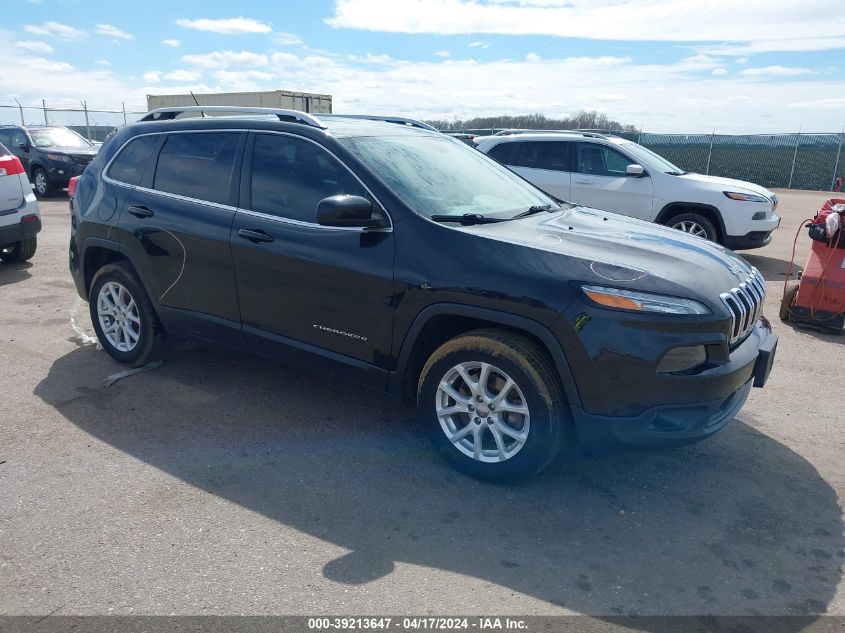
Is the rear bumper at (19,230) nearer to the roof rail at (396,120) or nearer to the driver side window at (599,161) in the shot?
the roof rail at (396,120)


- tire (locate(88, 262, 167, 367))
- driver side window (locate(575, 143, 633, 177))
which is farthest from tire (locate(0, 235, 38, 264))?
driver side window (locate(575, 143, 633, 177))

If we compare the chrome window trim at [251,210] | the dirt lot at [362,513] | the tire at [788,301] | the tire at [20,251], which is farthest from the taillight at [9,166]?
the tire at [788,301]

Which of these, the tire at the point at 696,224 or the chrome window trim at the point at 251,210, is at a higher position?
the chrome window trim at the point at 251,210

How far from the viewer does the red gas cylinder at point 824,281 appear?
248 inches

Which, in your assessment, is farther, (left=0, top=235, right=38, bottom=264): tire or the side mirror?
(left=0, top=235, right=38, bottom=264): tire

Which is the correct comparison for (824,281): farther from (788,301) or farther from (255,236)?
(255,236)

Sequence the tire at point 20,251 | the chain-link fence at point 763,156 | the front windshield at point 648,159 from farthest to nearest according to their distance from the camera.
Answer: the chain-link fence at point 763,156 < the front windshield at point 648,159 < the tire at point 20,251

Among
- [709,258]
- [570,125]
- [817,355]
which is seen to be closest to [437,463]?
[709,258]

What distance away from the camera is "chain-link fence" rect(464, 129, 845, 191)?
24969 millimetres

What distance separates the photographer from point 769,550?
122 inches

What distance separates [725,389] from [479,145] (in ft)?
25.7

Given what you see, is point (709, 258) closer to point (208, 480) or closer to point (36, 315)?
point (208, 480)

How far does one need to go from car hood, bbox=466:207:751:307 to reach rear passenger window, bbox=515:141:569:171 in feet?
20.0

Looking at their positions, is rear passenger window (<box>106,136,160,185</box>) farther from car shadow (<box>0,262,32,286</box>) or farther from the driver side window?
the driver side window
